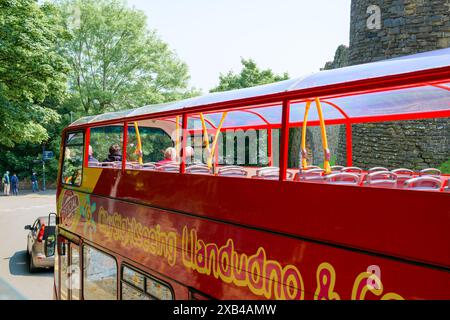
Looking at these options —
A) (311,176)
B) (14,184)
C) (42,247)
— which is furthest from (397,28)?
(14,184)

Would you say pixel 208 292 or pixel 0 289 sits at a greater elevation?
pixel 208 292

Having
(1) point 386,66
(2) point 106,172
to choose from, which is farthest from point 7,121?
(1) point 386,66

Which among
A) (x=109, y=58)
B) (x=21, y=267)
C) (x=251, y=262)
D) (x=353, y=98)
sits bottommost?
(x=21, y=267)

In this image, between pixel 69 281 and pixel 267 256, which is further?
pixel 69 281

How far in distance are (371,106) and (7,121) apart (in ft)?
51.3

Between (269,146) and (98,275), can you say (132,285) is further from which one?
(269,146)

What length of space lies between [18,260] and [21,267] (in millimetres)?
797

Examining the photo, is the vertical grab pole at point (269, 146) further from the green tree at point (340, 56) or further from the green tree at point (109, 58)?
the green tree at point (109, 58)

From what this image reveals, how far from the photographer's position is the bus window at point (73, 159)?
665cm

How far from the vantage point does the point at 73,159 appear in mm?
6938

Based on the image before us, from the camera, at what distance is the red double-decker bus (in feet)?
7.72

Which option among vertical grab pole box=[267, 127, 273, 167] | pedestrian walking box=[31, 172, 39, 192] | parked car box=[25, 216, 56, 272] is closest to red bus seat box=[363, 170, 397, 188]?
vertical grab pole box=[267, 127, 273, 167]
